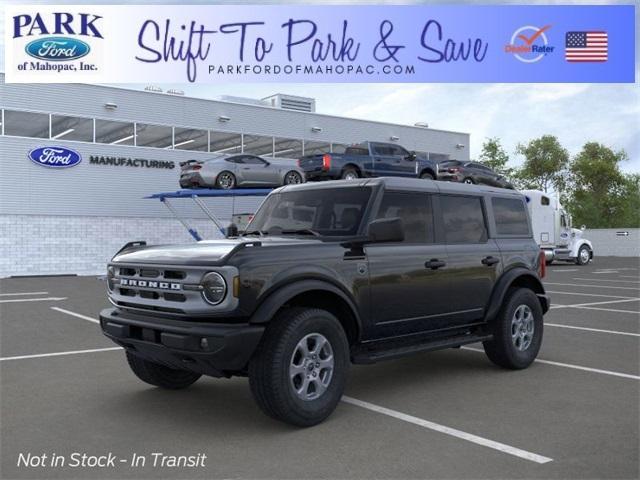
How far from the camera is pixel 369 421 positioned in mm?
4922

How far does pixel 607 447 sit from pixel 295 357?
229 centimetres

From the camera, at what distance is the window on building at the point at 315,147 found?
33625 millimetres

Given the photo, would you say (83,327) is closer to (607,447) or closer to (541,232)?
(607,447)

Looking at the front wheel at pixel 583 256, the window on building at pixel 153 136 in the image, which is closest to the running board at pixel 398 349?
the window on building at pixel 153 136

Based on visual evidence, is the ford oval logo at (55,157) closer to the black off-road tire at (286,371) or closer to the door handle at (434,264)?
the door handle at (434,264)

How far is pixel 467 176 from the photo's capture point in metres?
23.4

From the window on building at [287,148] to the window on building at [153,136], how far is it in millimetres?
5757

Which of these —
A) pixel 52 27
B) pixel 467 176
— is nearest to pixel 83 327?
pixel 467 176

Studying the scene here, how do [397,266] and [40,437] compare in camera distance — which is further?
[397,266]

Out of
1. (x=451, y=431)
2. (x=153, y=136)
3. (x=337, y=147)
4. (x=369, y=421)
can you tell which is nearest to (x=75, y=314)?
(x=369, y=421)

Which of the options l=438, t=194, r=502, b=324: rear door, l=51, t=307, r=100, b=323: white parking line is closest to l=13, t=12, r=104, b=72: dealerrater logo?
l=51, t=307, r=100, b=323: white parking line

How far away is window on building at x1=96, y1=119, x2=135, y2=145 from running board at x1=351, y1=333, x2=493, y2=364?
81.0 ft

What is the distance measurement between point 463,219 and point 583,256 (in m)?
27.4

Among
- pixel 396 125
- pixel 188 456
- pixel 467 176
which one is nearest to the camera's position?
pixel 188 456
